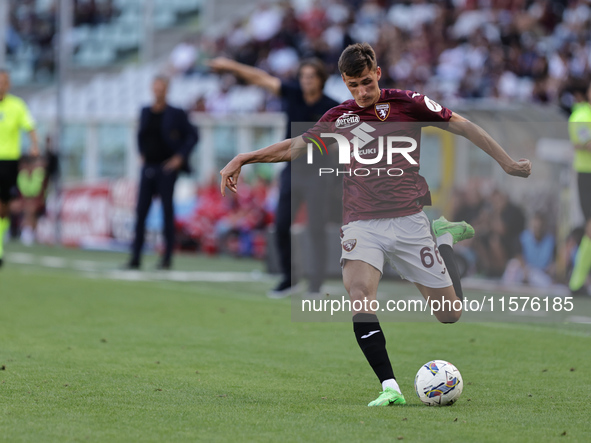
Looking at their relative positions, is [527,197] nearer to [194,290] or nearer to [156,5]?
[194,290]

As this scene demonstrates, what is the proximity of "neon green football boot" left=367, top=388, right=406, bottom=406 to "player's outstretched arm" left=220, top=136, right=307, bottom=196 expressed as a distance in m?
1.32

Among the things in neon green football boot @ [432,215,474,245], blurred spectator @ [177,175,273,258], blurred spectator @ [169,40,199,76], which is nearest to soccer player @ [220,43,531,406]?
neon green football boot @ [432,215,474,245]

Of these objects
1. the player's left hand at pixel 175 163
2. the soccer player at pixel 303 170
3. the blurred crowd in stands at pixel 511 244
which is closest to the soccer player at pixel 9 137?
the player's left hand at pixel 175 163

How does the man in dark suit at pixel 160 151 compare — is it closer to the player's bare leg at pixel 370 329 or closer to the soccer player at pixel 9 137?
the soccer player at pixel 9 137

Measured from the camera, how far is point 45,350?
22.3ft

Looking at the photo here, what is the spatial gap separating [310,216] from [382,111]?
491 cm

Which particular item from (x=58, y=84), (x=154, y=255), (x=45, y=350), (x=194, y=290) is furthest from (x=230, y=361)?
(x=58, y=84)

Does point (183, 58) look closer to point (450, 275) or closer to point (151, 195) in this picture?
point (151, 195)

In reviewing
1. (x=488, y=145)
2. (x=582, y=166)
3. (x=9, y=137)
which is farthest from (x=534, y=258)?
(x=488, y=145)

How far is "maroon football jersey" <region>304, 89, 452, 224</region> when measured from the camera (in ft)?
17.6

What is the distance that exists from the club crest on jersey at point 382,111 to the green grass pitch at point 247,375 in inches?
59.0

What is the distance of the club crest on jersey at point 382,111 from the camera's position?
537cm

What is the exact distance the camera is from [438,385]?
506 centimetres

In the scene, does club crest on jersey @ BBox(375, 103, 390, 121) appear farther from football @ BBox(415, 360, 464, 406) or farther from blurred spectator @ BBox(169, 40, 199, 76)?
blurred spectator @ BBox(169, 40, 199, 76)
